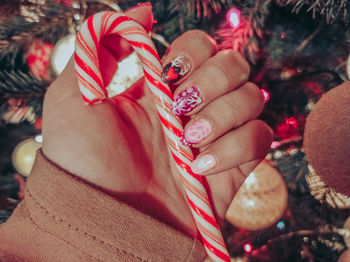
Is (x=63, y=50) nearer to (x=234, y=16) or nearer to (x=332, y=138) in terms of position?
(x=234, y=16)

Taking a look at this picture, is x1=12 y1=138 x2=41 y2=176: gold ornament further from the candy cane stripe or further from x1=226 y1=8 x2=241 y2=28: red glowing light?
x1=226 y1=8 x2=241 y2=28: red glowing light

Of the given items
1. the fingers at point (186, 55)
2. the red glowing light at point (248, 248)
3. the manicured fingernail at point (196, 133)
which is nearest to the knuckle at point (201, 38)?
the fingers at point (186, 55)

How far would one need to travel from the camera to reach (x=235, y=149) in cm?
71

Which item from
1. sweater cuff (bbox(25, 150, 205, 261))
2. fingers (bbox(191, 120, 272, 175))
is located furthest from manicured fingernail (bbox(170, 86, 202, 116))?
sweater cuff (bbox(25, 150, 205, 261))

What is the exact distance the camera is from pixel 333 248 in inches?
36.6

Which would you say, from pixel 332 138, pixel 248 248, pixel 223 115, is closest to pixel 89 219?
pixel 223 115

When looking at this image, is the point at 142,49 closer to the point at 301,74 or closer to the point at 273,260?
the point at 301,74

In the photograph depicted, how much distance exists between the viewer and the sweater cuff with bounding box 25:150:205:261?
55cm

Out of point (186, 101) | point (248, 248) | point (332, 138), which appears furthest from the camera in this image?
point (248, 248)

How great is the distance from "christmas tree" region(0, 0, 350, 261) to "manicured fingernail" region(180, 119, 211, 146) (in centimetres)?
25

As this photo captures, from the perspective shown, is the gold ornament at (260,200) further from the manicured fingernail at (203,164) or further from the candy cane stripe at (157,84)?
the candy cane stripe at (157,84)

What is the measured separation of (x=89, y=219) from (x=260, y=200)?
0.47 meters

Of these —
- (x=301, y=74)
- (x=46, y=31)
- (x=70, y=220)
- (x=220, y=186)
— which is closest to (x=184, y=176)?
(x=220, y=186)

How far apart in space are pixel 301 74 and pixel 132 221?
633 mm
